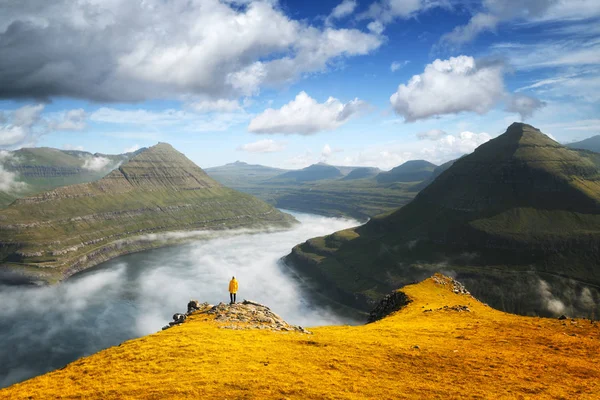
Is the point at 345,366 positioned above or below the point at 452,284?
above

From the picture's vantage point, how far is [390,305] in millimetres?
77750

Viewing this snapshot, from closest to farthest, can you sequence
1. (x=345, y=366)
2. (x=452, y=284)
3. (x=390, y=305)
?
(x=345, y=366), (x=390, y=305), (x=452, y=284)

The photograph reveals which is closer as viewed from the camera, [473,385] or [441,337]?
[473,385]

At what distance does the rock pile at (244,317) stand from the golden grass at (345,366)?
11.7 feet

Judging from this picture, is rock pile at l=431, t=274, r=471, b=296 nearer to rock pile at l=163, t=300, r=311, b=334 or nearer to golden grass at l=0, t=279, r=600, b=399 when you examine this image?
golden grass at l=0, t=279, r=600, b=399

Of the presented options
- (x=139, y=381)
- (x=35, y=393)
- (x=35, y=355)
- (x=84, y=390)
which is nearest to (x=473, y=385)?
(x=139, y=381)

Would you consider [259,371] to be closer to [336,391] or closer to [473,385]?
[336,391]

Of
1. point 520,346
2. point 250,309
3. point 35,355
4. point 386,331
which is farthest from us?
point 35,355

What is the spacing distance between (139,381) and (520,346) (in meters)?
39.5

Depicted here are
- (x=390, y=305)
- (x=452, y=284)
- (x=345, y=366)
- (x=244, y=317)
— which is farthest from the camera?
(x=452, y=284)

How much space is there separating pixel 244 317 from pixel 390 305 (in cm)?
3843

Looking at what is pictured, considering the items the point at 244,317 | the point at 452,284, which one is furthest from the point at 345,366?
the point at 452,284

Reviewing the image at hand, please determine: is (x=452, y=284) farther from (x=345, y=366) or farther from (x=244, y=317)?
(x=345, y=366)

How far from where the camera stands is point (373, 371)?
108ft
